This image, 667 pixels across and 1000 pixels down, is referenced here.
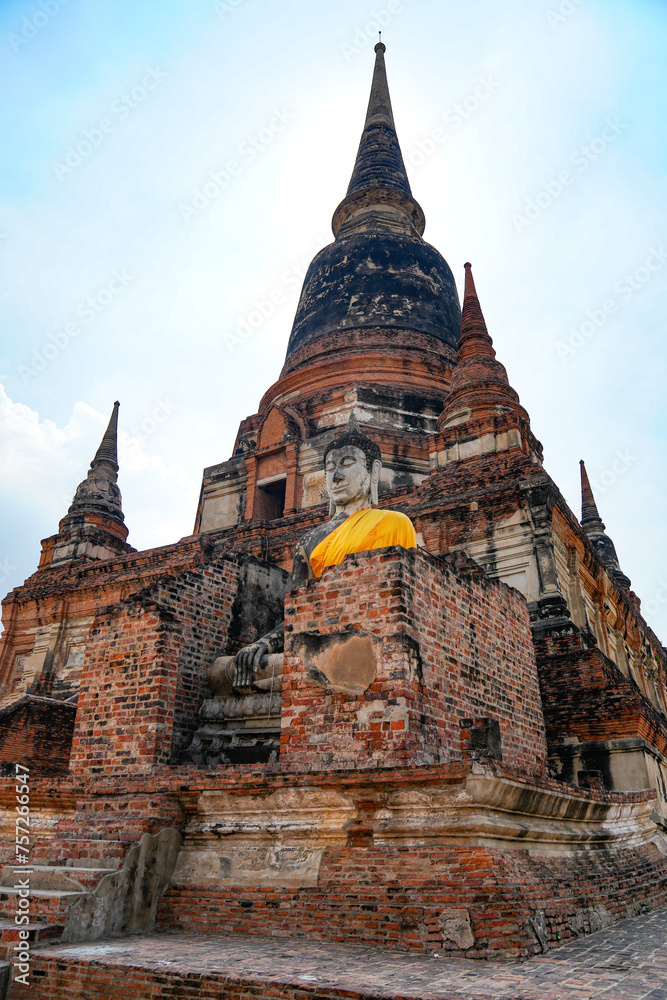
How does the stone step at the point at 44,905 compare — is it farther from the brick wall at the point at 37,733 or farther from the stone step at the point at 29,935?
the brick wall at the point at 37,733

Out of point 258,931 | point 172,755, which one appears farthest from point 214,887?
point 172,755

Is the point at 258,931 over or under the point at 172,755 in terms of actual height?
under

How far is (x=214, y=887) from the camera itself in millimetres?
5652

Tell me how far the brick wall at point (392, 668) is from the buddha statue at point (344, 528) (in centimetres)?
57

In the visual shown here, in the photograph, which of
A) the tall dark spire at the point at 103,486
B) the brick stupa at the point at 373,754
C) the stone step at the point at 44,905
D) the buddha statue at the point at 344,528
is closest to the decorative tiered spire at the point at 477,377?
the brick stupa at the point at 373,754

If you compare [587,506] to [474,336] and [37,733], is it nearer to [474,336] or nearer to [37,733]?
[474,336]

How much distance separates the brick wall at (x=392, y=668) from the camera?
226 inches

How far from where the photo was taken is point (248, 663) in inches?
310

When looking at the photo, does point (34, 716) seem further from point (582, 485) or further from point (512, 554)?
point (582, 485)

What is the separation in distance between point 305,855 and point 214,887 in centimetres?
81

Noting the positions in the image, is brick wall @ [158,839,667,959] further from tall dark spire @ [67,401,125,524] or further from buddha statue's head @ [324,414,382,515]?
tall dark spire @ [67,401,125,524]

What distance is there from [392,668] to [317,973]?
2239 millimetres

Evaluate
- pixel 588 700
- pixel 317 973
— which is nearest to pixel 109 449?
pixel 588 700

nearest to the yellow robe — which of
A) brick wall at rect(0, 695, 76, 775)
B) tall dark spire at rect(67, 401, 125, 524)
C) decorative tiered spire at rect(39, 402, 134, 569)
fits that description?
brick wall at rect(0, 695, 76, 775)
